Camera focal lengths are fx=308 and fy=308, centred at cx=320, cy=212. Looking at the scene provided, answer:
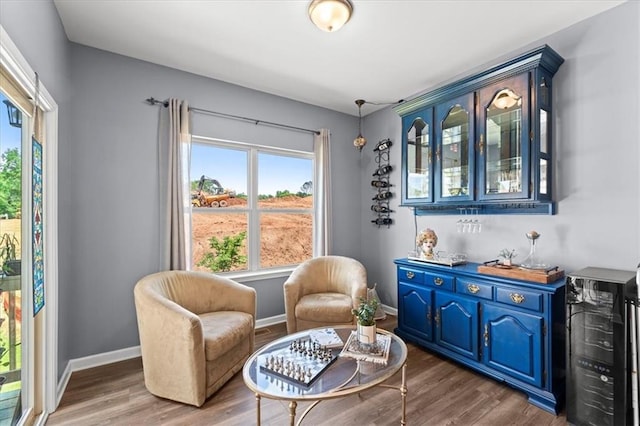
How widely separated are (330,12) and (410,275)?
7.63 feet

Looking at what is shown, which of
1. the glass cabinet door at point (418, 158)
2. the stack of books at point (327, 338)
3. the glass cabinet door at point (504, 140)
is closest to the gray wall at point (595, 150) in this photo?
the glass cabinet door at point (504, 140)

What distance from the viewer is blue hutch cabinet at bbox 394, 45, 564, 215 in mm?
2320

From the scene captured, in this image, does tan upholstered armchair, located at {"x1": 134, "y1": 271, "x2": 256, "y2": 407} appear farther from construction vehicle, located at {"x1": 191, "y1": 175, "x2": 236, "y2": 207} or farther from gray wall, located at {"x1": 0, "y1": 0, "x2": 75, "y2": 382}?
construction vehicle, located at {"x1": 191, "y1": 175, "x2": 236, "y2": 207}

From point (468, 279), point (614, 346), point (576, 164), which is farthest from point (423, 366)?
point (576, 164)

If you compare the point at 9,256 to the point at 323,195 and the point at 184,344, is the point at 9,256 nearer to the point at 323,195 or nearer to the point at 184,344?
the point at 184,344

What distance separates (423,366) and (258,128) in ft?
9.67

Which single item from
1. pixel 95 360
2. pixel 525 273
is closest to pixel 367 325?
pixel 525 273

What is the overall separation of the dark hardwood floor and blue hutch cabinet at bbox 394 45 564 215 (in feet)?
4.82

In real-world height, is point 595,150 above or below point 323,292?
above

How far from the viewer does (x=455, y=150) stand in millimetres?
2875

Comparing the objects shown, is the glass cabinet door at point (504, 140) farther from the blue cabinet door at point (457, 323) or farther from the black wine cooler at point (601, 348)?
the blue cabinet door at point (457, 323)

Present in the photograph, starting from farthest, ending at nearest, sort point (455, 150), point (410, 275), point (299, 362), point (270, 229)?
1. point (270, 229)
2. point (410, 275)
3. point (455, 150)
4. point (299, 362)

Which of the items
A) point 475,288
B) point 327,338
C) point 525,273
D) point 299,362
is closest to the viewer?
point 299,362

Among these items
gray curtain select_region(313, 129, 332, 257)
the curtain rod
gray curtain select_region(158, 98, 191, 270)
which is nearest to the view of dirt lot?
gray curtain select_region(313, 129, 332, 257)
